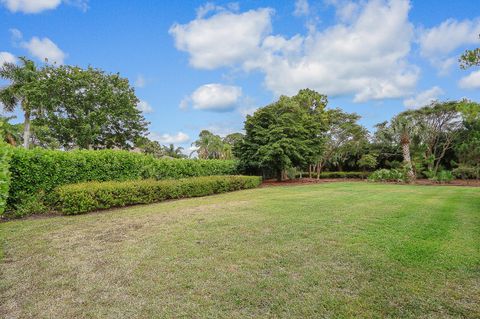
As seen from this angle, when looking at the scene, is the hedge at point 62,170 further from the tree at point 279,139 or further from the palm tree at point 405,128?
the palm tree at point 405,128

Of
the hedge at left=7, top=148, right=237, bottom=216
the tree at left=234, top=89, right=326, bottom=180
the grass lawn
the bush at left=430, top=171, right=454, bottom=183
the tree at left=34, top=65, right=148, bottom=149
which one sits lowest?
the grass lawn

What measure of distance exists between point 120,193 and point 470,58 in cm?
999

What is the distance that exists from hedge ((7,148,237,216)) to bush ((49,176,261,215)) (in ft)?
1.77

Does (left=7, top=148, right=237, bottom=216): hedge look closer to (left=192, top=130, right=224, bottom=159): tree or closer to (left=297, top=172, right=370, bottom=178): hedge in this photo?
(left=297, top=172, right=370, bottom=178): hedge

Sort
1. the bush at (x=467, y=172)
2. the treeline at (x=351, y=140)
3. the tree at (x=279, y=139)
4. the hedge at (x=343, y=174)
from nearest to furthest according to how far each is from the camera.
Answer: the tree at (x=279, y=139), the treeline at (x=351, y=140), the bush at (x=467, y=172), the hedge at (x=343, y=174)

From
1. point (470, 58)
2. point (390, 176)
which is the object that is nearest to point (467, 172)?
point (390, 176)

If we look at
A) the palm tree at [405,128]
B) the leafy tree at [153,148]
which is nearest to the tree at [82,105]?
the leafy tree at [153,148]

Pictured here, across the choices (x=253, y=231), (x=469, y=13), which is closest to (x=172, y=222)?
(x=253, y=231)

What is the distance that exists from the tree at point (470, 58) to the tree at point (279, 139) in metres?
10.8

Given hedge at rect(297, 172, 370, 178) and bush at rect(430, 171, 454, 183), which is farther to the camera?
hedge at rect(297, 172, 370, 178)

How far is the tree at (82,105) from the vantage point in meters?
20.0

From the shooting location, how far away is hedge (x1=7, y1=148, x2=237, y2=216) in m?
7.03

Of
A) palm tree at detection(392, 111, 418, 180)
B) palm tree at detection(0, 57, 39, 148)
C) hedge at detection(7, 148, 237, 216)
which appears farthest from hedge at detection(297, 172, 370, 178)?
palm tree at detection(0, 57, 39, 148)

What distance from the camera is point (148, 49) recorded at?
1035cm
